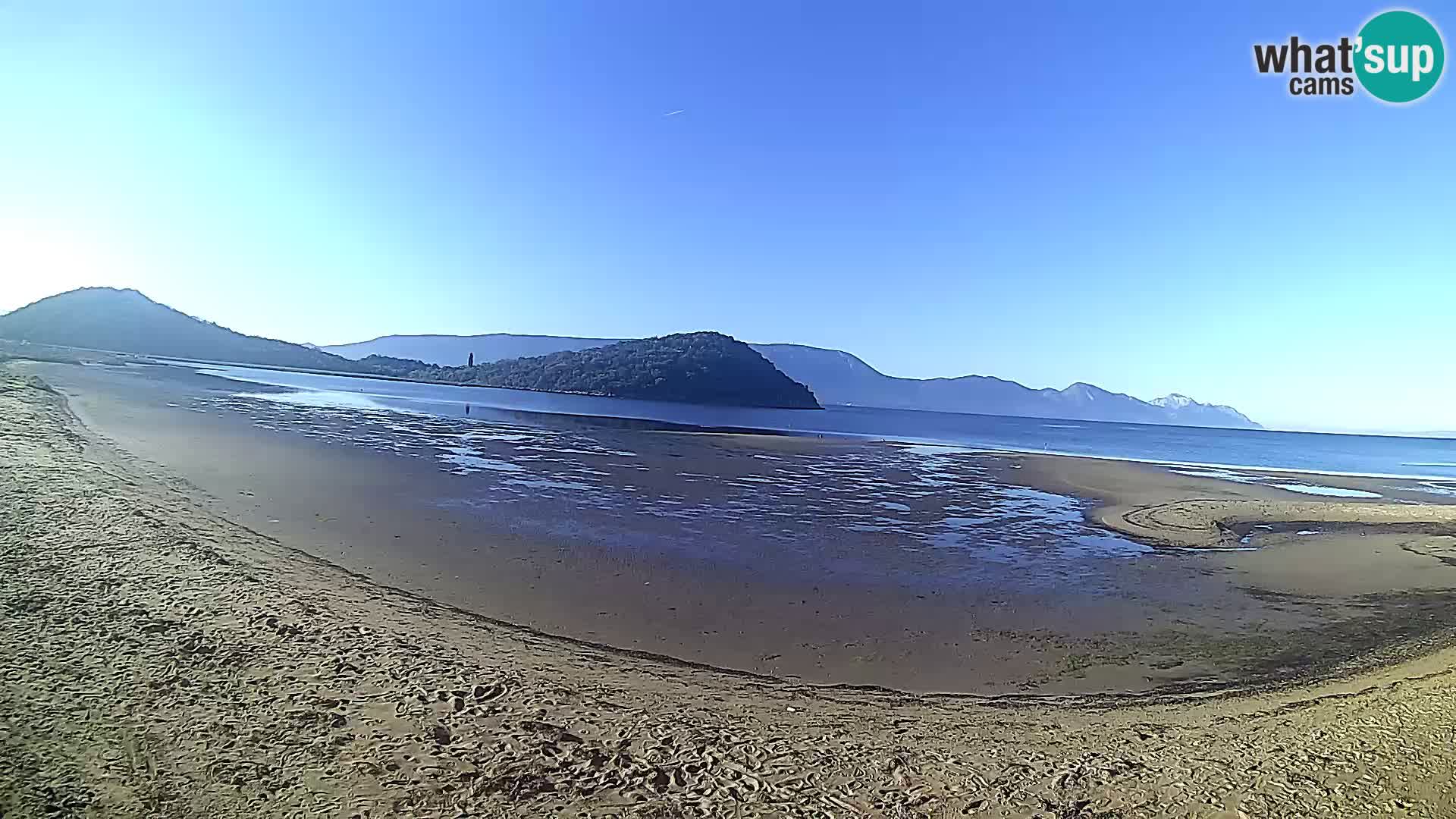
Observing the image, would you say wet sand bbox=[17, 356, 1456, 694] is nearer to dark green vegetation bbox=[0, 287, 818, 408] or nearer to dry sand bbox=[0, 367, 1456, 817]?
dry sand bbox=[0, 367, 1456, 817]

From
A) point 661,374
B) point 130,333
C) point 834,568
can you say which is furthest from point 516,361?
point 834,568

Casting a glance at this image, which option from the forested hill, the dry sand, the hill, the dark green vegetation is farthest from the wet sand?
the hill

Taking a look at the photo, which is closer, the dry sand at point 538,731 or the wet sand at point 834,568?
the dry sand at point 538,731

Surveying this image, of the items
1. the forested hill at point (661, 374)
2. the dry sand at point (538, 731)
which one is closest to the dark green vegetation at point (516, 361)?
the forested hill at point (661, 374)

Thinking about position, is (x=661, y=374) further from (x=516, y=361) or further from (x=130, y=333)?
(x=130, y=333)

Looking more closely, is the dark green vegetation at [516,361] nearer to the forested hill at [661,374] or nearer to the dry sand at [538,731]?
the forested hill at [661,374]

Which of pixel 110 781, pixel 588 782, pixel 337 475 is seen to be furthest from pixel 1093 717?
pixel 337 475

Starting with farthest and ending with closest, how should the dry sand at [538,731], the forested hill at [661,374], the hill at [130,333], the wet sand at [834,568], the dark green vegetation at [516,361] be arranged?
the hill at [130,333], the dark green vegetation at [516,361], the forested hill at [661,374], the wet sand at [834,568], the dry sand at [538,731]
